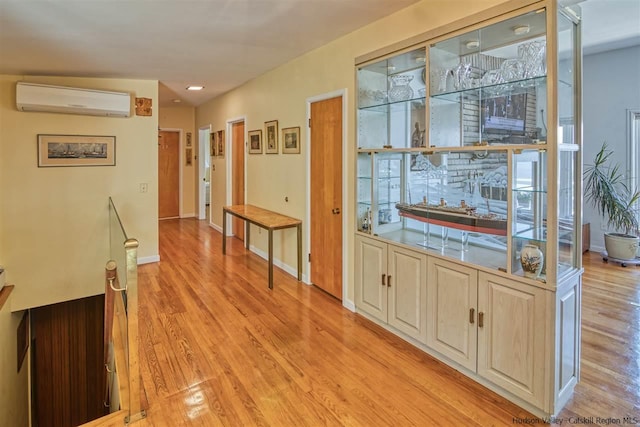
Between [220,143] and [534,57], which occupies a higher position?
[220,143]

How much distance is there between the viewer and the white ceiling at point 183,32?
2652 millimetres

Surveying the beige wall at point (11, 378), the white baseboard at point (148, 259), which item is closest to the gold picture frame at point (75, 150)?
the white baseboard at point (148, 259)

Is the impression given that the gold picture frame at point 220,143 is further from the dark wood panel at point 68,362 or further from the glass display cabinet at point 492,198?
the glass display cabinet at point 492,198

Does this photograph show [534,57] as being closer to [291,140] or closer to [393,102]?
[393,102]

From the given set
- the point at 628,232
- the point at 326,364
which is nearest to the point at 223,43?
the point at 326,364

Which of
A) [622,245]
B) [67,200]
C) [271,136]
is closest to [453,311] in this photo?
[271,136]

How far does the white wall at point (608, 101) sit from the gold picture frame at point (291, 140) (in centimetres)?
444

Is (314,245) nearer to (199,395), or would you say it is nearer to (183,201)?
(199,395)

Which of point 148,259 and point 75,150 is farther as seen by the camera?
point 148,259

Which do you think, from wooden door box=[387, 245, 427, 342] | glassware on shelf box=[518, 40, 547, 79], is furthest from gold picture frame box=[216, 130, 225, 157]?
glassware on shelf box=[518, 40, 547, 79]

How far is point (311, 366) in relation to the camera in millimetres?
2537

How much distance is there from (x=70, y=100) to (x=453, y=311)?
4659 millimetres

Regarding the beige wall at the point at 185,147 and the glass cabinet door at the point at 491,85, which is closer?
the glass cabinet door at the point at 491,85

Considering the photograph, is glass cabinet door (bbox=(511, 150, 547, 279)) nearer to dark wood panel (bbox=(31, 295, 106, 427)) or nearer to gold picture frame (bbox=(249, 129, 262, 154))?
gold picture frame (bbox=(249, 129, 262, 154))
